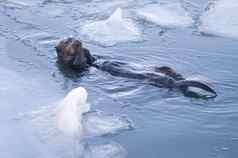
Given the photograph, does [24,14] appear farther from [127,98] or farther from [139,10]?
[127,98]

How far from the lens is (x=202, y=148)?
4773 millimetres

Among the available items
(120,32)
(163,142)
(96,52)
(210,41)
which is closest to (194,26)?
(210,41)

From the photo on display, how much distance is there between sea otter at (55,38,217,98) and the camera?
5562 millimetres

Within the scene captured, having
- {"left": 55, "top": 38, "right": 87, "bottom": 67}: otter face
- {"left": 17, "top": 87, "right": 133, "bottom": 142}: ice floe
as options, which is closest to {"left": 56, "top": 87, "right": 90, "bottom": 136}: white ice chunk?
{"left": 17, "top": 87, "right": 133, "bottom": 142}: ice floe

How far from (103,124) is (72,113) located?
309 millimetres

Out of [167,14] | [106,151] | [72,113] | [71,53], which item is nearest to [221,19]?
[167,14]

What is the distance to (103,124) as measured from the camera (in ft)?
16.3

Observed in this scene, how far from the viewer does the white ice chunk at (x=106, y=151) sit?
448 centimetres

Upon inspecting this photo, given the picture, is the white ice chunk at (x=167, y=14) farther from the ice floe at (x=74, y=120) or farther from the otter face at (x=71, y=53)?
the ice floe at (x=74, y=120)

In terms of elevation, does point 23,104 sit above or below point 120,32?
below

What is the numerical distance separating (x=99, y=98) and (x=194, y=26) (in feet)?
7.23

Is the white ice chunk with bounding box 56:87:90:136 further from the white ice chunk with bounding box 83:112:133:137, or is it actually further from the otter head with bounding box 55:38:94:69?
the otter head with bounding box 55:38:94:69

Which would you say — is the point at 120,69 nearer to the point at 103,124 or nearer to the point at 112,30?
the point at 103,124

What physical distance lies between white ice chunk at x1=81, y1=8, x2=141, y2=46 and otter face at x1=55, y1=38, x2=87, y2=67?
69cm
